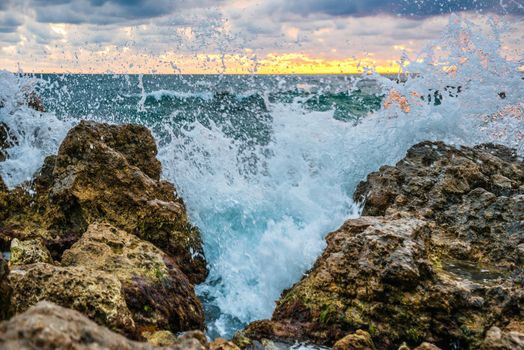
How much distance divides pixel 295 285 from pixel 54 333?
3252 mm

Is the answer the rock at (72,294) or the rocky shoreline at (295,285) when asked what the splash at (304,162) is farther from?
the rock at (72,294)

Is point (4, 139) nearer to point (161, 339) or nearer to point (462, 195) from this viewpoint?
point (161, 339)

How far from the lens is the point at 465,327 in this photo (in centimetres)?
327

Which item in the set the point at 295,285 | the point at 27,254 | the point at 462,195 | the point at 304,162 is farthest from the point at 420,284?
the point at 304,162

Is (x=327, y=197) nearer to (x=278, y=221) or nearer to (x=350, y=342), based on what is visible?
(x=278, y=221)

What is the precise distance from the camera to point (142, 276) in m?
3.86

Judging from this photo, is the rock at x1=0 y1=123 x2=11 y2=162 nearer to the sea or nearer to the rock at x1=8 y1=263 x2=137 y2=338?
the sea

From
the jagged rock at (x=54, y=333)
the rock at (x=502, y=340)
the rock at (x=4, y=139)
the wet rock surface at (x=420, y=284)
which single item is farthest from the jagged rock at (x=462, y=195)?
the rock at (x=4, y=139)

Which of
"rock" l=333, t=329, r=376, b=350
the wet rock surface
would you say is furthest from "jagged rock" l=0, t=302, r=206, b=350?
the wet rock surface

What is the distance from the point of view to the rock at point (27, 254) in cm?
374

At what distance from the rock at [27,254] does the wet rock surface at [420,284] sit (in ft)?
5.80

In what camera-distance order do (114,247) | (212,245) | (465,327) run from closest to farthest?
(465,327) < (114,247) < (212,245)

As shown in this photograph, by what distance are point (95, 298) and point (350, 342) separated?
163 cm

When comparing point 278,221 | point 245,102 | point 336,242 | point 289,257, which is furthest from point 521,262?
point 245,102
